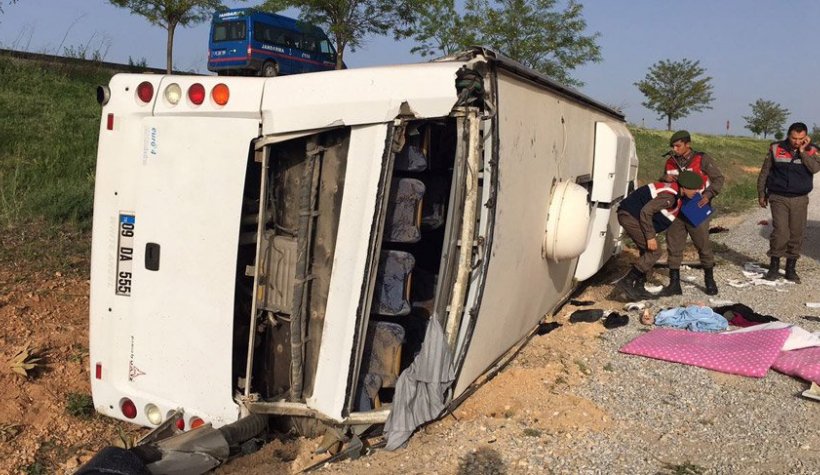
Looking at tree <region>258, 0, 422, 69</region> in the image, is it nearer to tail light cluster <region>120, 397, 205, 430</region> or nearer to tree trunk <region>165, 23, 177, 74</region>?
tree trunk <region>165, 23, 177, 74</region>

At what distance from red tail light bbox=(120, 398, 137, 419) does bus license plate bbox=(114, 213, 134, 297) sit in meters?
0.59

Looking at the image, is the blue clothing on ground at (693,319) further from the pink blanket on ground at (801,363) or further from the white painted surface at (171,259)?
the white painted surface at (171,259)

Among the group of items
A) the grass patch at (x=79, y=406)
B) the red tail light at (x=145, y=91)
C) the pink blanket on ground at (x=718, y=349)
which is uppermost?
the red tail light at (x=145, y=91)

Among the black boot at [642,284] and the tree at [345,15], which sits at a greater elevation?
the tree at [345,15]

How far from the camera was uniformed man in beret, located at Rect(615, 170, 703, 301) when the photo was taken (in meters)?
6.25

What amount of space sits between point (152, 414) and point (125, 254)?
87 centimetres

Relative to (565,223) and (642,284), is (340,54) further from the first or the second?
(565,223)

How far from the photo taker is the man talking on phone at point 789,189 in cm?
719

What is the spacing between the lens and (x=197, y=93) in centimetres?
334

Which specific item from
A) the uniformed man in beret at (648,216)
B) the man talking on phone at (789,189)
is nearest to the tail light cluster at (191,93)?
the uniformed man in beret at (648,216)

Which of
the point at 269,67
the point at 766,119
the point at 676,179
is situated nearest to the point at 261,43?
the point at 269,67

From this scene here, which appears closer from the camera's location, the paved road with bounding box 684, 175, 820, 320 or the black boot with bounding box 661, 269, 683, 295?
the paved road with bounding box 684, 175, 820, 320

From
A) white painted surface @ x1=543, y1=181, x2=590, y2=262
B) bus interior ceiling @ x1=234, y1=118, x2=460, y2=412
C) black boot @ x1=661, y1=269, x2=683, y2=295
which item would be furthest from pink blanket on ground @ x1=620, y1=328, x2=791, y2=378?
bus interior ceiling @ x1=234, y1=118, x2=460, y2=412

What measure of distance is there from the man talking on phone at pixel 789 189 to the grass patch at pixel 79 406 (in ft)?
22.3
